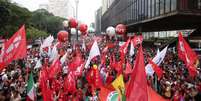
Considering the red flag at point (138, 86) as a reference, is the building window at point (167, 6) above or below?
above

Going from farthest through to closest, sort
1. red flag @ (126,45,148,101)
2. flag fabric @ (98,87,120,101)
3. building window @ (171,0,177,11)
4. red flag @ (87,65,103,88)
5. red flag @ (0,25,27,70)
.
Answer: building window @ (171,0,177,11), red flag @ (87,65,103,88), red flag @ (0,25,27,70), flag fabric @ (98,87,120,101), red flag @ (126,45,148,101)

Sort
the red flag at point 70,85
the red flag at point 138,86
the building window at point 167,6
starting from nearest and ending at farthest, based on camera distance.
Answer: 1. the red flag at point 138,86
2. the red flag at point 70,85
3. the building window at point 167,6

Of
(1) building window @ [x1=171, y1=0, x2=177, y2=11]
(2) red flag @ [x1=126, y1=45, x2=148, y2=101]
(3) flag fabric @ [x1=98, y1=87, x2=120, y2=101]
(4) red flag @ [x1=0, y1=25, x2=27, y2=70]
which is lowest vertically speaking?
(3) flag fabric @ [x1=98, y1=87, x2=120, y2=101]

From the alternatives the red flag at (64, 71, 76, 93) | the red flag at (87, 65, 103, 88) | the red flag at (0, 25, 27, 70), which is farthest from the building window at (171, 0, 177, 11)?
the red flag at (0, 25, 27, 70)

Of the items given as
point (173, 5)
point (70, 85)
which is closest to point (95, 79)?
point (70, 85)

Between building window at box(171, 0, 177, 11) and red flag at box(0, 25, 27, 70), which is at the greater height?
building window at box(171, 0, 177, 11)

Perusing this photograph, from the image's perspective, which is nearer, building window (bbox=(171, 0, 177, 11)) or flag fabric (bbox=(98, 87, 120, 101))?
flag fabric (bbox=(98, 87, 120, 101))

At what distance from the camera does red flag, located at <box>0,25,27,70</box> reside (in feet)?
39.9

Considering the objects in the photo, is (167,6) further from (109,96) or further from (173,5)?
(109,96)

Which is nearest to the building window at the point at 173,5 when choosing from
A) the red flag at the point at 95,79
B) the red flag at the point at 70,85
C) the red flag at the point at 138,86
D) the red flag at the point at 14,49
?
the red flag at the point at 95,79

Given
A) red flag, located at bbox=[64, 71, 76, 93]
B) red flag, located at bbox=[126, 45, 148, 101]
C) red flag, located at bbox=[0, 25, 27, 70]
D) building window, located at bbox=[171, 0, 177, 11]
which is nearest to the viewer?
red flag, located at bbox=[126, 45, 148, 101]

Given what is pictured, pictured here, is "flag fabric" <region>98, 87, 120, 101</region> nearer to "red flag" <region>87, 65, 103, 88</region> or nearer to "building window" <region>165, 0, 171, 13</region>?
"red flag" <region>87, 65, 103, 88</region>

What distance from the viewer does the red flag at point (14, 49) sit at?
12.2m

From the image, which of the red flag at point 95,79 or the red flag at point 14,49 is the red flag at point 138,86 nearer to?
the red flag at point 14,49
